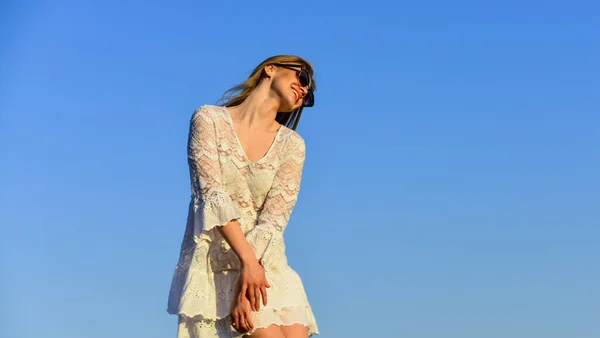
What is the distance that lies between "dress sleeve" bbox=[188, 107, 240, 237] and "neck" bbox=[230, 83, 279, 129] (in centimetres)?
28

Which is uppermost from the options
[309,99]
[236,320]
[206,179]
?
[309,99]

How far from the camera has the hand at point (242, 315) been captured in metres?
6.87

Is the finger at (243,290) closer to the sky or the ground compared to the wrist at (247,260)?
closer to the ground

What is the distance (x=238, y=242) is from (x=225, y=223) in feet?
0.48

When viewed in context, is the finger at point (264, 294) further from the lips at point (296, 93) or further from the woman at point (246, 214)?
the lips at point (296, 93)

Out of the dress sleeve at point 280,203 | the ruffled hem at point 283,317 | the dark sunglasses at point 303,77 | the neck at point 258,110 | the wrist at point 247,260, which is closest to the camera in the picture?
the wrist at point 247,260

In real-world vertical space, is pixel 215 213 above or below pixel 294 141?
below

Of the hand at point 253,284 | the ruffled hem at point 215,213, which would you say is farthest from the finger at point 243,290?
the ruffled hem at point 215,213

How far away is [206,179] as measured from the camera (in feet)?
23.1

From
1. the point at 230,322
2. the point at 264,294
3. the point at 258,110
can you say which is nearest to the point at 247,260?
the point at 264,294

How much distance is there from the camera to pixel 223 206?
6.89 m

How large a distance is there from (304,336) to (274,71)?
1.77 meters

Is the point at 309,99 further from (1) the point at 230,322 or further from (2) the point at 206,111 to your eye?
(1) the point at 230,322

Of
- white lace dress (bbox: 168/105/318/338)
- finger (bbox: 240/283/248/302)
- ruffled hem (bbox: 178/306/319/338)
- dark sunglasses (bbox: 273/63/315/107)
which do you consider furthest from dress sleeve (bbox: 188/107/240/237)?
dark sunglasses (bbox: 273/63/315/107)
